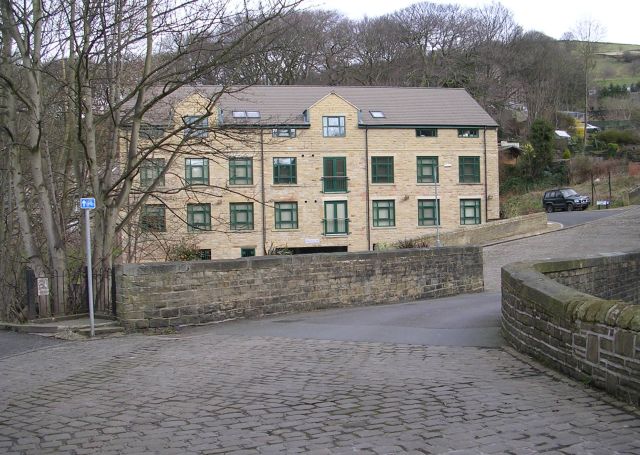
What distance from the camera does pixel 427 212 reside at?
154 ft

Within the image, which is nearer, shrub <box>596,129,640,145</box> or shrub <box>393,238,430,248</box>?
shrub <box>393,238,430,248</box>

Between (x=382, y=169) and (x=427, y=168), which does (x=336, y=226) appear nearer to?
(x=382, y=169)

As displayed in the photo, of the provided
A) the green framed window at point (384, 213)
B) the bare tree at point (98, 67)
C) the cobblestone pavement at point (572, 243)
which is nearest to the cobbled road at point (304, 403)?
the bare tree at point (98, 67)

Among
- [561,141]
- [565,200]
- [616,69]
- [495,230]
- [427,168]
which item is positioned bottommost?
Answer: [495,230]

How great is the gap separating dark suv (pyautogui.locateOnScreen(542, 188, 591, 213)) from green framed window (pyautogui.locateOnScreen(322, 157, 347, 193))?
58.5ft

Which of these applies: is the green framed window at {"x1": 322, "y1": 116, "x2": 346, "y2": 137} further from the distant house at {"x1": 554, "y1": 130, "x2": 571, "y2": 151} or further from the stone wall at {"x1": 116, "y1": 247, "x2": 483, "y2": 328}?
the distant house at {"x1": 554, "y1": 130, "x2": 571, "y2": 151}

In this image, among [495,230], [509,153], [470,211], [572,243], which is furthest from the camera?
[509,153]

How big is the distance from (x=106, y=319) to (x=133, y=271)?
5.62 feet

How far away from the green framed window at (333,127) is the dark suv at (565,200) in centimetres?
1840

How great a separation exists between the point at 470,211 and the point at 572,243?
13917 millimetres

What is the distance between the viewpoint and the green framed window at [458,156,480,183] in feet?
156

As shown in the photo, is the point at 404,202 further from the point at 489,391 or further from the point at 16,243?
the point at 489,391

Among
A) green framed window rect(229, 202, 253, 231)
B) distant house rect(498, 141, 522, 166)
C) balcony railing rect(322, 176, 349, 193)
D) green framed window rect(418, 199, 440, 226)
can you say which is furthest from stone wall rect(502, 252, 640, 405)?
distant house rect(498, 141, 522, 166)

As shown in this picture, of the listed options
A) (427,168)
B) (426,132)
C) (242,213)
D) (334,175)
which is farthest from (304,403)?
(426,132)
